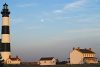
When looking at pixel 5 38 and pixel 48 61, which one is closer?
pixel 5 38

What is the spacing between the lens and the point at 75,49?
334 feet

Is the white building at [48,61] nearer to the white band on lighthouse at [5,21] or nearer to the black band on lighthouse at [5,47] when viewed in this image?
the black band on lighthouse at [5,47]

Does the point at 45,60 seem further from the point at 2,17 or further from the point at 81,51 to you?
the point at 2,17

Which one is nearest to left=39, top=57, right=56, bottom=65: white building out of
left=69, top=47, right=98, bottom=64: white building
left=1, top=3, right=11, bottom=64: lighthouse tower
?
left=69, top=47, right=98, bottom=64: white building

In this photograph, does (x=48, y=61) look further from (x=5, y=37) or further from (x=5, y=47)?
(x=5, y=37)

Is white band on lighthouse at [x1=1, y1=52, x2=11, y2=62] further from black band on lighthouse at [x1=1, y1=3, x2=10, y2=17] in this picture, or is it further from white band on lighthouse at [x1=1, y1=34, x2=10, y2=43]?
black band on lighthouse at [x1=1, y1=3, x2=10, y2=17]

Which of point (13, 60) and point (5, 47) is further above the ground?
point (5, 47)

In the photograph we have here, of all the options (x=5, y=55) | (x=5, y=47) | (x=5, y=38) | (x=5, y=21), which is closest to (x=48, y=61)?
(x=5, y=55)

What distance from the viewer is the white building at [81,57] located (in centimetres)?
9888

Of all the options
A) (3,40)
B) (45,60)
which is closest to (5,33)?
(3,40)

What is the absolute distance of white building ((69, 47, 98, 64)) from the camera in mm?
98875

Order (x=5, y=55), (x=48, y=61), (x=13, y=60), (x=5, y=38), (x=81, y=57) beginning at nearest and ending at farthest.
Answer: (x=5, y=38) → (x=5, y=55) → (x=13, y=60) → (x=48, y=61) → (x=81, y=57)

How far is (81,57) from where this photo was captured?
98.9 metres

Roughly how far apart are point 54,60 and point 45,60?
11.8 ft
